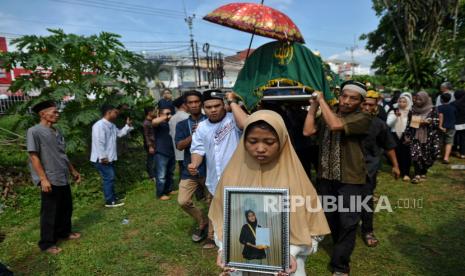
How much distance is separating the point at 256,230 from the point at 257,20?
211cm

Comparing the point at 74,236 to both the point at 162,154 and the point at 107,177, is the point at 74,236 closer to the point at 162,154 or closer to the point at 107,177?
the point at 107,177

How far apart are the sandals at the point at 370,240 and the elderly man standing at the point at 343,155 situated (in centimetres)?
89

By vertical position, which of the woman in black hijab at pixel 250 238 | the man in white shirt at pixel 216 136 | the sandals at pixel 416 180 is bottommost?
the sandals at pixel 416 180

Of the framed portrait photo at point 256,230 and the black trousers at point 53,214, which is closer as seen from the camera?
the framed portrait photo at point 256,230

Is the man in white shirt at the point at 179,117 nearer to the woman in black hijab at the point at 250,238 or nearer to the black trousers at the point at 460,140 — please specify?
the woman in black hijab at the point at 250,238

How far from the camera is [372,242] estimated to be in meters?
4.08

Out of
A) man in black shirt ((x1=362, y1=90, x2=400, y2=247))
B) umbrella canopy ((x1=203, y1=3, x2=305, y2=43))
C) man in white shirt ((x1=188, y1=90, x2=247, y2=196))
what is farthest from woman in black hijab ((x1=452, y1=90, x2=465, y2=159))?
man in white shirt ((x1=188, y1=90, x2=247, y2=196))

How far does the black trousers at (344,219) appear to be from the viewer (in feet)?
10.4

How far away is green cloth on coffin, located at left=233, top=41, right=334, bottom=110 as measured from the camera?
3.22 metres

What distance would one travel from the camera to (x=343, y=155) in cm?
318

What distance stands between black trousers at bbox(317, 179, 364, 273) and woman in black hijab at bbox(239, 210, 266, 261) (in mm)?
1690

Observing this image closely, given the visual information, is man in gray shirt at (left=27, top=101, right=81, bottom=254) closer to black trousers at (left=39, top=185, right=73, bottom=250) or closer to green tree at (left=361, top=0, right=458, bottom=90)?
black trousers at (left=39, top=185, right=73, bottom=250)

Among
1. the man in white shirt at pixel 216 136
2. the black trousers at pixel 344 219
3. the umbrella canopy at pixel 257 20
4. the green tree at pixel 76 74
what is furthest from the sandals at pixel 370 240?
the green tree at pixel 76 74

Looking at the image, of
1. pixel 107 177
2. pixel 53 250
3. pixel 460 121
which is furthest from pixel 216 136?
pixel 460 121
